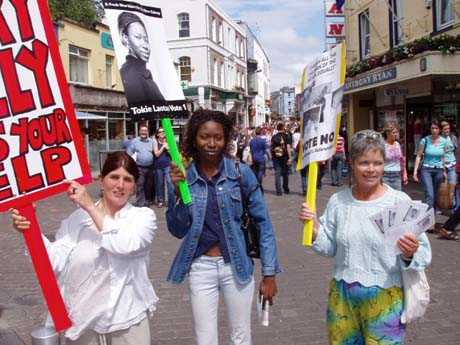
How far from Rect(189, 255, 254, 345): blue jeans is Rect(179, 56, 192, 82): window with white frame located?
38975 mm

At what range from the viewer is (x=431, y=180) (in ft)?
29.2

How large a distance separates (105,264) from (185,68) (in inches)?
1558

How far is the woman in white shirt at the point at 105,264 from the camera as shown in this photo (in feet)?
8.95

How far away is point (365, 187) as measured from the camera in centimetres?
295

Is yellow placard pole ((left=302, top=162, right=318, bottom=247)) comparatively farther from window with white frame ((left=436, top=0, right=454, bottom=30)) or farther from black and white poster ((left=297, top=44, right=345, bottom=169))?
window with white frame ((left=436, top=0, right=454, bottom=30))

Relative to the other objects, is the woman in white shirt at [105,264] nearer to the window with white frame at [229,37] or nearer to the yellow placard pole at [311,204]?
the yellow placard pole at [311,204]

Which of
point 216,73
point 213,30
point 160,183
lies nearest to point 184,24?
point 213,30

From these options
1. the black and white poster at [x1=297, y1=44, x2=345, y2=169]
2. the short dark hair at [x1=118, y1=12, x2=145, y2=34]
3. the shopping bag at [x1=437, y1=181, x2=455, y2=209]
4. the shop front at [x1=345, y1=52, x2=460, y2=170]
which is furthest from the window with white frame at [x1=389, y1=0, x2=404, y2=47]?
the short dark hair at [x1=118, y1=12, x2=145, y2=34]

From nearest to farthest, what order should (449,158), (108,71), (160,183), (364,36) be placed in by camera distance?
(449,158) < (160,183) < (364,36) < (108,71)

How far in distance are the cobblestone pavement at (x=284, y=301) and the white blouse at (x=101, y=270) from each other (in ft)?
6.01

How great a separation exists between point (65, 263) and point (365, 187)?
165 centimetres

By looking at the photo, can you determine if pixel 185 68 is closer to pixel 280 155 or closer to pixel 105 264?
pixel 280 155

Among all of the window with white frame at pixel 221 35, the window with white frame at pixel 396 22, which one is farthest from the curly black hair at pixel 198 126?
the window with white frame at pixel 221 35

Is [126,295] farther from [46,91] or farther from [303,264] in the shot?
[303,264]
